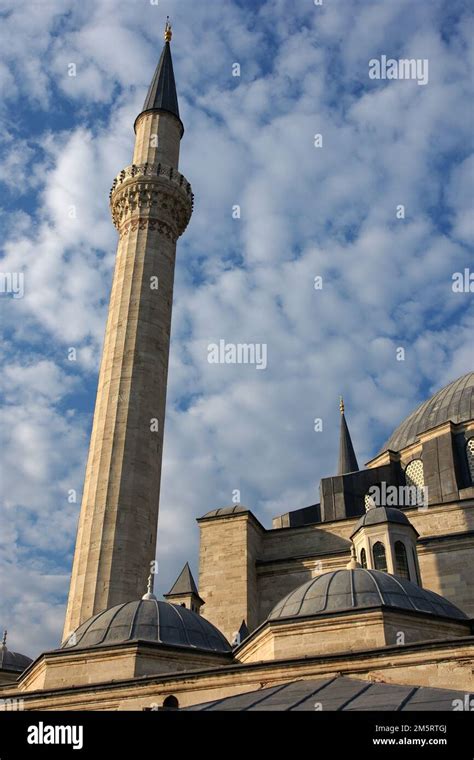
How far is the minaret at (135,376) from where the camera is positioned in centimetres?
1659

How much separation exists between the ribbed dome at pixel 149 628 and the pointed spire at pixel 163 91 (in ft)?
52.1

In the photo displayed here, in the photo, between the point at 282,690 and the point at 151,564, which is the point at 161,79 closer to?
the point at 151,564

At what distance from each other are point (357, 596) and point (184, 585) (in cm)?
727

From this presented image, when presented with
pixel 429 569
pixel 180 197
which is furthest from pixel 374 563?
pixel 180 197


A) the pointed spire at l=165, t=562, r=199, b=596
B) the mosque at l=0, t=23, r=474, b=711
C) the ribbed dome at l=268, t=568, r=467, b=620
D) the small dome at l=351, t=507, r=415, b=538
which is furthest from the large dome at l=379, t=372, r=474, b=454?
the ribbed dome at l=268, t=568, r=467, b=620

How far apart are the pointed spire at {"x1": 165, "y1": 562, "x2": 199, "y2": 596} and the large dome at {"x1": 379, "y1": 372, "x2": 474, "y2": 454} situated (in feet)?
27.4

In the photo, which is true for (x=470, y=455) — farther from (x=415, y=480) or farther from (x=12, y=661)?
(x=12, y=661)

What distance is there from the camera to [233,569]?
749 inches

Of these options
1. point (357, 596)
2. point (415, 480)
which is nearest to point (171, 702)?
point (357, 596)

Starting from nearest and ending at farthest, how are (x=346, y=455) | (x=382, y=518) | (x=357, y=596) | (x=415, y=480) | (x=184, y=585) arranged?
(x=357, y=596)
(x=382, y=518)
(x=184, y=585)
(x=415, y=480)
(x=346, y=455)

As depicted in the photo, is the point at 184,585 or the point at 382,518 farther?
the point at 184,585

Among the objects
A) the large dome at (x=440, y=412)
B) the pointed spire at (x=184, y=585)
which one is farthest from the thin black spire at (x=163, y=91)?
the pointed spire at (x=184, y=585)

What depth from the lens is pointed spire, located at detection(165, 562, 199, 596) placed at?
717 inches

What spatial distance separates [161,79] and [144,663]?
1862 cm
